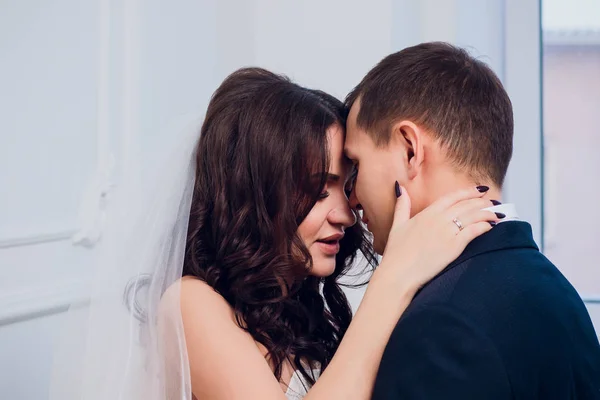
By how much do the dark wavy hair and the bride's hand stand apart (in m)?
0.24

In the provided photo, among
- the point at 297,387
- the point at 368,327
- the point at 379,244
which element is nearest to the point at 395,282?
the point at 368,327

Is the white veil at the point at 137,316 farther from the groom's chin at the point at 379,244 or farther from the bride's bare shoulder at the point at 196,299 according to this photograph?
the groom's chin at the point at 379,244

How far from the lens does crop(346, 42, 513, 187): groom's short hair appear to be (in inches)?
48.6

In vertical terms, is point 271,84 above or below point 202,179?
above

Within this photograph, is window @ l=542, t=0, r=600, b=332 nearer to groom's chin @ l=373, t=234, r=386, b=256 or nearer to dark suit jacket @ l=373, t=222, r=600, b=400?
groom's chin @ l=373, t=234, r=386, b=256

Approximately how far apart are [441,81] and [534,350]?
472 mm

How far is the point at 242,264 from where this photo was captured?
4.76 feet

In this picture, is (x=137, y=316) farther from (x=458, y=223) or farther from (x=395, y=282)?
Result: (x=458, y=223)

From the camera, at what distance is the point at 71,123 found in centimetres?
166

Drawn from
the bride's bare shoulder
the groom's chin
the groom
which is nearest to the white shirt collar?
the groom

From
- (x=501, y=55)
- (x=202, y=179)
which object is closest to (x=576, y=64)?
(x=501, y=55)

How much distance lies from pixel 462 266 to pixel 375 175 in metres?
0.25

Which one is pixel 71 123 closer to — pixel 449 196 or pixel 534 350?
pixel 449 196

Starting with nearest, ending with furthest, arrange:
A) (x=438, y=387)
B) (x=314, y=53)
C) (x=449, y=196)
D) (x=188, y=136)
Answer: (x=438, y=387) < (x=449, y=196) < (x=188, y=136) < (x=314, y=53)
